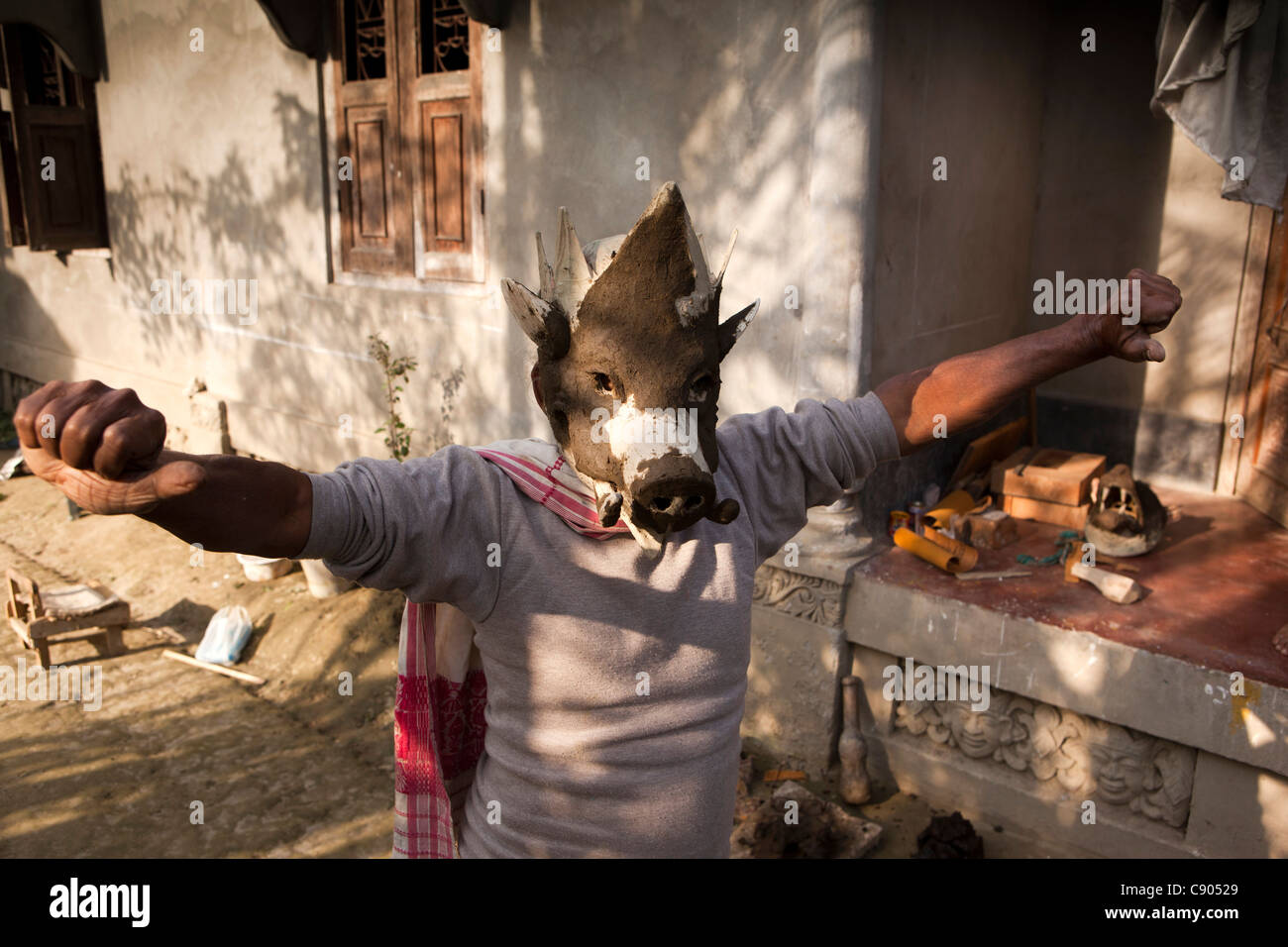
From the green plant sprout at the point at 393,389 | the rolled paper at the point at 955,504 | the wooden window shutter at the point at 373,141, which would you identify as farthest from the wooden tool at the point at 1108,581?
the wooden window shutter at the point at 373,141

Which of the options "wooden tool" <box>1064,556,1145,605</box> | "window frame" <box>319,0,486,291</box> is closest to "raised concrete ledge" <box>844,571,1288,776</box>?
"wooden tool" <box>1064,556,1145,605</box>

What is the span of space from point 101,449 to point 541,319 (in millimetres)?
895

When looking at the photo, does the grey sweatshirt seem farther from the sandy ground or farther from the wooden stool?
the wooden stool

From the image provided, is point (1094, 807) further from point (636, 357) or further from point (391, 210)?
point (391, 210)

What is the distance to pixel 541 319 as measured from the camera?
1.99m

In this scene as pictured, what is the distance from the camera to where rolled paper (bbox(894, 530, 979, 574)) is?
4.59m

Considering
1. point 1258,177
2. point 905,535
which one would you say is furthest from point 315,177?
point 1258,177

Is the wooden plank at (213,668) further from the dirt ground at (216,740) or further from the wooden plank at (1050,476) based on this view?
the wooden plank at (1050,476)

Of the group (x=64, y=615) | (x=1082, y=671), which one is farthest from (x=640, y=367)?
(x=64, y=615)

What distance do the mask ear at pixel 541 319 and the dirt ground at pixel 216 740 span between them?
3.24m

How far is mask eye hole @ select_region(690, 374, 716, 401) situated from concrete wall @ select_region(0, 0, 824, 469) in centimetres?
267

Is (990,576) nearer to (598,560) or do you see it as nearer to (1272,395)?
(1272,395)

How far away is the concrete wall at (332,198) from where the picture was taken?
15.7 ft
